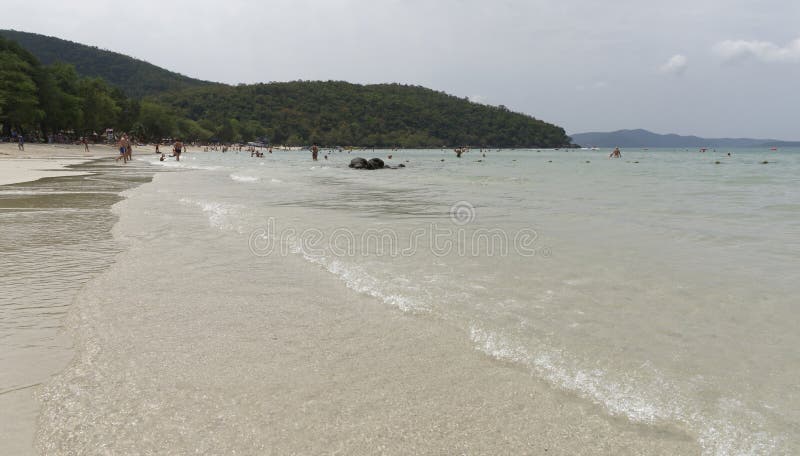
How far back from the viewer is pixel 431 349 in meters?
3.51

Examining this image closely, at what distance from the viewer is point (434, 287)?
5137 millimetres

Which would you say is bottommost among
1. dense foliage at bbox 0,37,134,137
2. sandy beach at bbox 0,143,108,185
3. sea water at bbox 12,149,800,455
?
sea water at bbox 12,149,800,455

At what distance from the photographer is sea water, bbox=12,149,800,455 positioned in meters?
2.46

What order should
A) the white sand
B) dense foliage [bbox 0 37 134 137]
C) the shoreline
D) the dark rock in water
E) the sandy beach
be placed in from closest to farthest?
the shoreline → the sandy beach → the white sand → the dark rock in water → dense foliage [bbox 0 37 134 137]

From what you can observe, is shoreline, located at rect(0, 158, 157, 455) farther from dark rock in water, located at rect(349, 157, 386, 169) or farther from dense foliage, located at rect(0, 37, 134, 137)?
dense foliage, located at rect(0, 37, 134, 137)

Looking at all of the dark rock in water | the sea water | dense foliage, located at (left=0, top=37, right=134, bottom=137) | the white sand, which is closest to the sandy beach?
the white sand

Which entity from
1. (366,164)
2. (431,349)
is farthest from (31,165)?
(431,349)

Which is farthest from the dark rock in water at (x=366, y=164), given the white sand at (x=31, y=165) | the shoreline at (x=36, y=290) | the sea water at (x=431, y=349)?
the sea water at (x=431, y=349)

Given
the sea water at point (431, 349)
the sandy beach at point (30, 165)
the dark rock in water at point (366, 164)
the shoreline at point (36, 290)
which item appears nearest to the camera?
the sea water at point (431, 349)

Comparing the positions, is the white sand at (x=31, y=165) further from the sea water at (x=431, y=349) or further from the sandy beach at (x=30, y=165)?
the sea water at (x=431, y=349)

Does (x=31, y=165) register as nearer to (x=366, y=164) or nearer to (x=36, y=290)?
(x=366, y=164)

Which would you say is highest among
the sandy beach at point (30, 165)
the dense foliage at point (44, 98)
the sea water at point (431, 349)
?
the dense foliage at point (44, 98)

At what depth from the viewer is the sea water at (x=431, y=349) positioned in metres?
2.46

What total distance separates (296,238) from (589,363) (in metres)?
5.70
